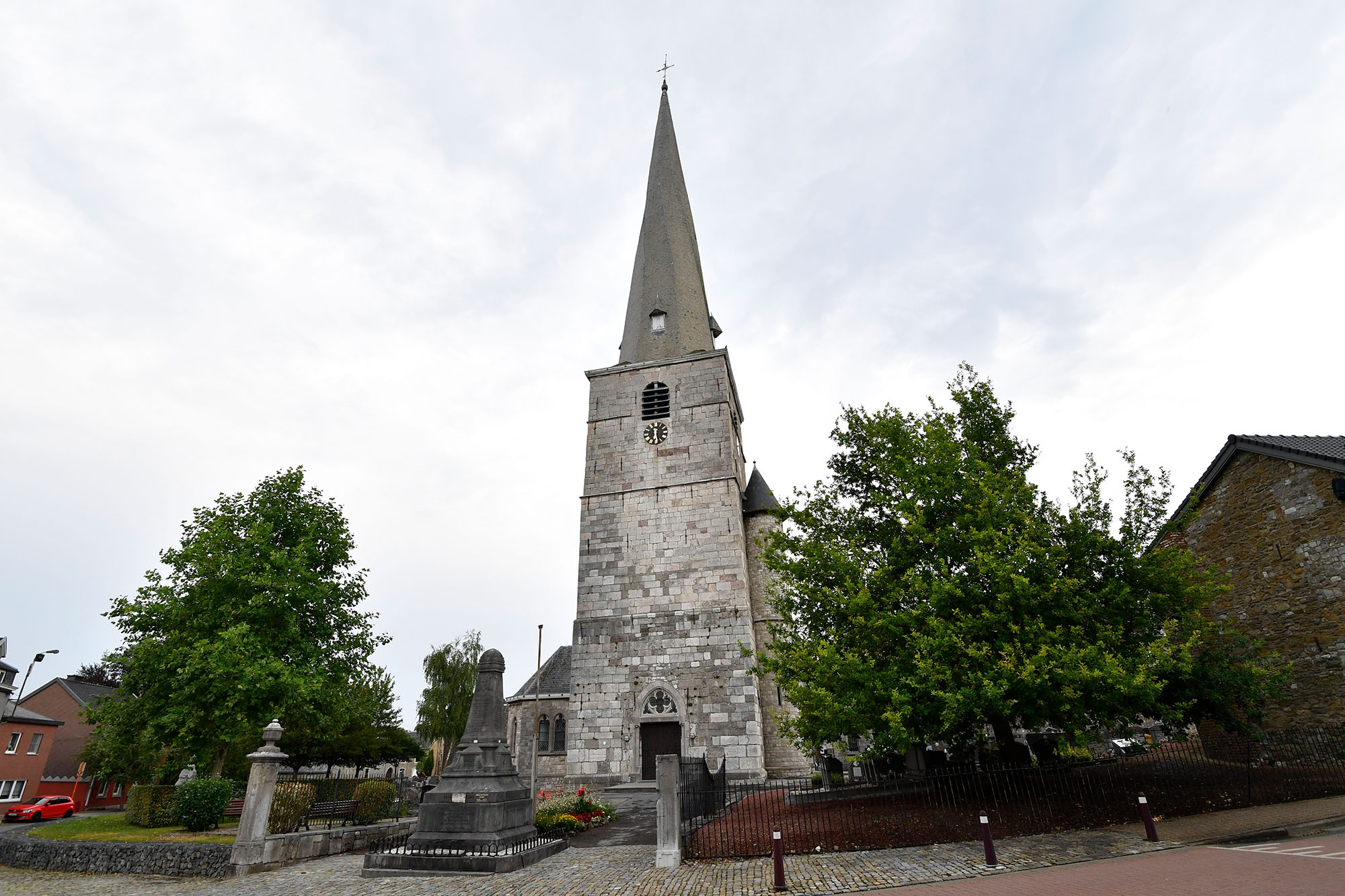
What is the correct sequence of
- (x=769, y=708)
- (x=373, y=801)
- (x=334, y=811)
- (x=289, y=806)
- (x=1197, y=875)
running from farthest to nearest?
(x=769, y=708) < (x=373, y=801) < (x=334, y=811) < (x=289, y=806) < (x=1197, y=875)

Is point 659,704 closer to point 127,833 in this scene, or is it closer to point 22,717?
point 127,833

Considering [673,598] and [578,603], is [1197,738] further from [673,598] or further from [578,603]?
[578,603]

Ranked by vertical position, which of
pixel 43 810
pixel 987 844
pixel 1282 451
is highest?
pixel 1282 451

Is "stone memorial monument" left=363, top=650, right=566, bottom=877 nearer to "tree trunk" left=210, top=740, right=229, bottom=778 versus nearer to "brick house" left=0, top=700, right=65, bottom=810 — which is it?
"tree trunk" left=210, top=740, right=229, bottom=778

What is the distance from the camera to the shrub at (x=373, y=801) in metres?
15.6

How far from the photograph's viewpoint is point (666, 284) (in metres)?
27.7

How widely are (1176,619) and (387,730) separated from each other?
91.1ft

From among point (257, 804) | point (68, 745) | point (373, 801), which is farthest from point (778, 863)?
point (68, 745)

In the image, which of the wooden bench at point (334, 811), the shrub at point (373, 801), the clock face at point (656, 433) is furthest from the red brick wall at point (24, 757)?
the clock face at point (656, 433)

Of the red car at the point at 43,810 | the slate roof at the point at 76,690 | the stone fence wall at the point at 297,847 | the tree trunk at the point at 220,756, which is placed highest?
the slate roof at the point at 76,690

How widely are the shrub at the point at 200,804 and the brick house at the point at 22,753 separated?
23270 millimetres

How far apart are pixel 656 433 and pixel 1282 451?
1734cm

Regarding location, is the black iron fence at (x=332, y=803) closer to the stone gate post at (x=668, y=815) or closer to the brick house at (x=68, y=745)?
the stone gate post at (x=668, y=815)

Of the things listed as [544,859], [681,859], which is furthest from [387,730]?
[681,859]
